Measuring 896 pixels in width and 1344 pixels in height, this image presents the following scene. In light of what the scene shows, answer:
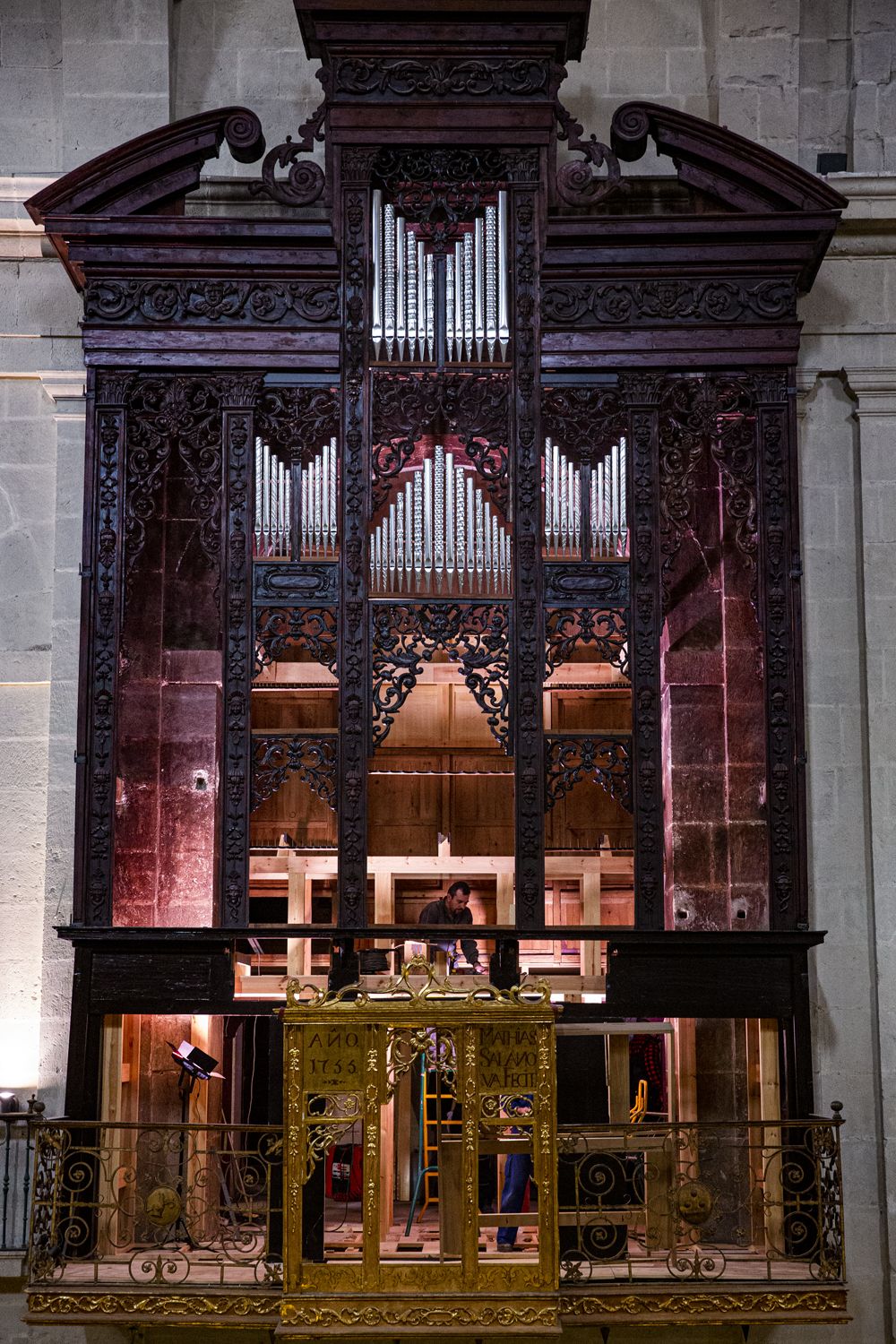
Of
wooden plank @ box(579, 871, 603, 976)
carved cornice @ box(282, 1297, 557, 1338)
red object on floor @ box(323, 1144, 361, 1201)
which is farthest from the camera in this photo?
red object on floor @ box(323, 1144, 361, 1201)

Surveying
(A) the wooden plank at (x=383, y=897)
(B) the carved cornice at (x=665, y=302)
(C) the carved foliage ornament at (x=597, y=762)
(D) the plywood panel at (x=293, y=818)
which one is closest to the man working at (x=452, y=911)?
(A) the wooden plank at (x=383, y=897)

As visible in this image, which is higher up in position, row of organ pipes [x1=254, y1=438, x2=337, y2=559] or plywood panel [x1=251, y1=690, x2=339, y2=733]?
row of organ pipes [x1=254, y1=438, x2=337, y2=559]

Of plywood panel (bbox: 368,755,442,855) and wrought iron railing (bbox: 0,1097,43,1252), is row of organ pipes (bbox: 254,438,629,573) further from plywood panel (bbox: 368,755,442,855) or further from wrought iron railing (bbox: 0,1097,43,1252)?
wrought iron railing (bbox: 0,1097,43,1252)

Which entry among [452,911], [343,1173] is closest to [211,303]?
[452,911]

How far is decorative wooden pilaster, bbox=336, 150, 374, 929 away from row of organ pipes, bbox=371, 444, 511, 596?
0.59 ft

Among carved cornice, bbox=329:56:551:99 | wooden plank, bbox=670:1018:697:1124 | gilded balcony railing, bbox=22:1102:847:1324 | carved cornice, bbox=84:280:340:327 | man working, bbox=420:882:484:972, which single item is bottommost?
gilded balcony railing, bbox=22:1102:847:1324

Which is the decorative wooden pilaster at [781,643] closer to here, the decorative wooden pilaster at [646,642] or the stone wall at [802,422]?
the decorative wooden pilaster at [646,642]

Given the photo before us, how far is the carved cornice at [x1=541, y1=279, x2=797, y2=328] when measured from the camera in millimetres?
10633

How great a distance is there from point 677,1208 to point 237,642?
13.4 feet

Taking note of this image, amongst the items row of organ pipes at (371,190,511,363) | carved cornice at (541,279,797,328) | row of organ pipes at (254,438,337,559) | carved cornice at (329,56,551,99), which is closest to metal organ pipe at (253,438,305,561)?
row of organ pipes at (254,438,337,559)

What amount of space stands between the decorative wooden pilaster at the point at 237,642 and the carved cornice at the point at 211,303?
406 millimetres

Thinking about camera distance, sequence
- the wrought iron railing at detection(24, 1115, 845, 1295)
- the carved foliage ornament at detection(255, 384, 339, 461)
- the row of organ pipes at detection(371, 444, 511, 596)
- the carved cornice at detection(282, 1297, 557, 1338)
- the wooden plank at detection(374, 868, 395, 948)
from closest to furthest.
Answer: the carved cornice at detection(282, 1297, 557, 1338) < the wrought iron railing at detection(24, 1115, 845, 1295) < the row of organ pipes at detection(371, 444, 511, 596) < the carved foliage ornament at detection(255, 384, 339, 461) < the wooden plank at detection(374, 868, 395, 948)

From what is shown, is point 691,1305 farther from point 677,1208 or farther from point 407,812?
point 407,812

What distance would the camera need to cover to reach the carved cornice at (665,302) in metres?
10.6
